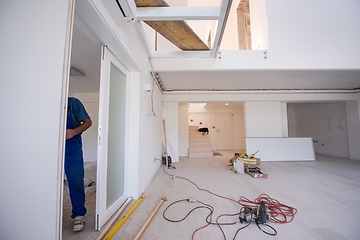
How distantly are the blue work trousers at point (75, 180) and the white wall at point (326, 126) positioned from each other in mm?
8231

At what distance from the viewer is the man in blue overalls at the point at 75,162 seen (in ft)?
4.80

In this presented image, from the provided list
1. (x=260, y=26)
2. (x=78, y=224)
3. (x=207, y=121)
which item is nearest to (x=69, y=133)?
(x=78, y=224)

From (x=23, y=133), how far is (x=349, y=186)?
4.45m

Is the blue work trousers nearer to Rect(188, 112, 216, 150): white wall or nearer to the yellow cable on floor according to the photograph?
the yellow cable on floor

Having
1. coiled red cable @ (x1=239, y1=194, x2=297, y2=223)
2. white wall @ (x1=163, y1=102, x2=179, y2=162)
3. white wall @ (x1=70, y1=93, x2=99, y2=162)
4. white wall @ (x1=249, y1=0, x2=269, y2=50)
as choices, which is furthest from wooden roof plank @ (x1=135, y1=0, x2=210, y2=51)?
white wall @ (x1=70, y1=93, x2=99, y2=162)

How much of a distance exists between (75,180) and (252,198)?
92.5 inches

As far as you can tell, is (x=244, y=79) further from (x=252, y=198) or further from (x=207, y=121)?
(x=207, y=121)

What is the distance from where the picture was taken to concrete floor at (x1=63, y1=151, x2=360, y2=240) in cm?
145

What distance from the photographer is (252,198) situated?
2232 millimetres

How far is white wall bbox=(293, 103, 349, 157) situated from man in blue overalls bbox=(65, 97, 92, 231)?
822cm

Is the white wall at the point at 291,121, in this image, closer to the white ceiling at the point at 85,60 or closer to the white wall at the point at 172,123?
the white wall at the point at 172,123

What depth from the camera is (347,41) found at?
312 centimetres

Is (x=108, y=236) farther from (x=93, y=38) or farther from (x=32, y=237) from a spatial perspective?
(x=93, y=38)

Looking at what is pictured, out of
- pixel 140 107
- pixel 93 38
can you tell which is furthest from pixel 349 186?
pixel 93 38
